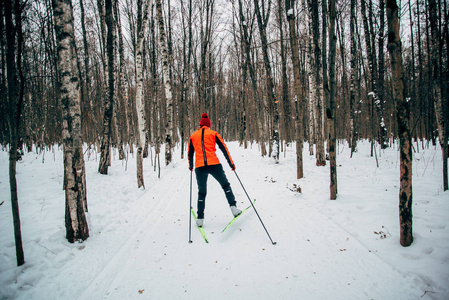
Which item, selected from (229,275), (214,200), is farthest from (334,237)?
(214,200)

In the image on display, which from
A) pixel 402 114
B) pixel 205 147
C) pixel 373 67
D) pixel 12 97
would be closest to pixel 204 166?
pixel 205 147

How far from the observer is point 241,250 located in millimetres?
3303

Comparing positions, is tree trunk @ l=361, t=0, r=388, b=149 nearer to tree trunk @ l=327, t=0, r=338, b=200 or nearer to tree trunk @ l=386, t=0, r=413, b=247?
tree trunk @ l=327, t=0, r=338, b=200

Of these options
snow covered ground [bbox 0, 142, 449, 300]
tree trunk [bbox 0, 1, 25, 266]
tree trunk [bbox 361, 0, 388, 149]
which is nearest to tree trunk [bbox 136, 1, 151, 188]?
snow covered ground [bbox 0, 142, 449, 300]

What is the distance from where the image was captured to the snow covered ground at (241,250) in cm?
245

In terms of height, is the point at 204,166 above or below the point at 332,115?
below

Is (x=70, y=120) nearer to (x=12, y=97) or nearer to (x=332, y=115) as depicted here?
(x=12, y=97)

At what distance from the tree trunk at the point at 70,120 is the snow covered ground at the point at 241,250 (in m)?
0.44

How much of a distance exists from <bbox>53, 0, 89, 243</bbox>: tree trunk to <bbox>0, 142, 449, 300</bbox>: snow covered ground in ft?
1.44

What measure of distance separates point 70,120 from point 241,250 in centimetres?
358

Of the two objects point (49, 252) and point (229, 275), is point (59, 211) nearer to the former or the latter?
point (49, 252)

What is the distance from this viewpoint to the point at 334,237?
3520 mm

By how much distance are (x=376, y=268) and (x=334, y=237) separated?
0.85m

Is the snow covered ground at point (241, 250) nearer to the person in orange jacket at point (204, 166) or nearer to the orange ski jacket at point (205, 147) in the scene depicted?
the person in orange jacket at point (204, 166)
